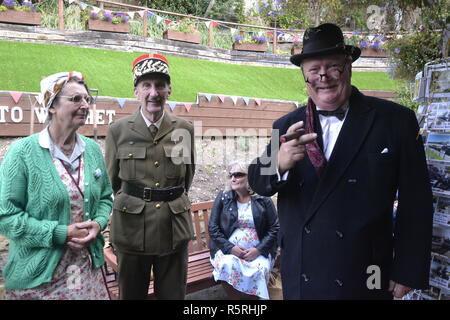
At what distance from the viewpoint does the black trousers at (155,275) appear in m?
2.20

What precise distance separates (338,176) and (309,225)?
0.79 feet

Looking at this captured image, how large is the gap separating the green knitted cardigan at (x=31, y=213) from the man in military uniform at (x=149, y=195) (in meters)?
0.55

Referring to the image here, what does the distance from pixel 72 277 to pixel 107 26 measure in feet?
31.6

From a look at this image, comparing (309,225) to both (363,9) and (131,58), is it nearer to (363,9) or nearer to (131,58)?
(363,9)

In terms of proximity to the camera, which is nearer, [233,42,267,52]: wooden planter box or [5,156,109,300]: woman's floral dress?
[5,156,109,300]: woman's floral dress

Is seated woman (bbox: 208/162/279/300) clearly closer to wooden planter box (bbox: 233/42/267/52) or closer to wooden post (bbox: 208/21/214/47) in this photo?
wooden post (bbox: 208/21/214/47)

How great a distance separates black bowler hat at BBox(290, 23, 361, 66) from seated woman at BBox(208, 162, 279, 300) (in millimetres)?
1909

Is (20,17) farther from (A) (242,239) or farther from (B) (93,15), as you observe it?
(A) (242,239)

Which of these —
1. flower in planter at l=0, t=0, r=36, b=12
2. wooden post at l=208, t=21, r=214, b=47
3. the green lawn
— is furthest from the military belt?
wooden post at l=208, t=21, r=214, b=47

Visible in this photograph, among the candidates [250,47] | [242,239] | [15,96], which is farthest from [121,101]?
[250,47]

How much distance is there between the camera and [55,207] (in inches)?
65.4

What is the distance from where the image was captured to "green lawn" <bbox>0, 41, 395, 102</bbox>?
7.20 m

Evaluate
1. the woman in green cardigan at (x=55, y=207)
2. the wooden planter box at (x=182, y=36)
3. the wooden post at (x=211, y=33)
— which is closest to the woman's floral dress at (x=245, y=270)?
the woman in green cardigan at (x=55, y=207)

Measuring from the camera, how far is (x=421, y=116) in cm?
194
